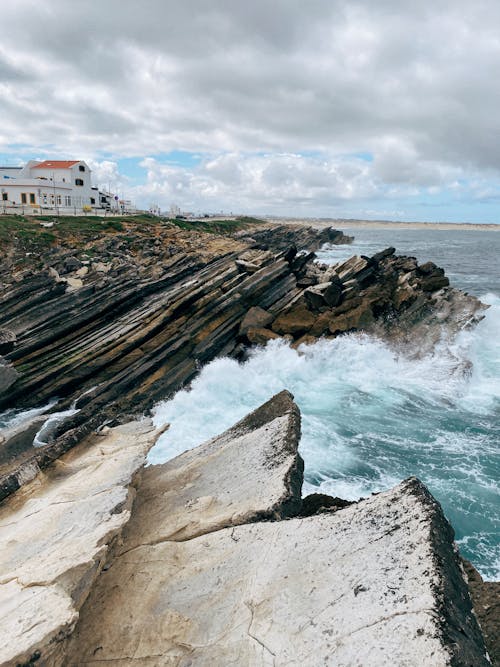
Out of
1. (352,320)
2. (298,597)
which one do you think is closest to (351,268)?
(352,320)

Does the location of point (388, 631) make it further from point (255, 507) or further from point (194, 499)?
point (194, 499)

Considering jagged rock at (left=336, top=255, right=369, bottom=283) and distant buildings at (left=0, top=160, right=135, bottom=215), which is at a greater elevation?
distant buildings at (left=0, top=160, right=135, bottom=215)

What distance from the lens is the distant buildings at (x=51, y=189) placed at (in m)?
65.5

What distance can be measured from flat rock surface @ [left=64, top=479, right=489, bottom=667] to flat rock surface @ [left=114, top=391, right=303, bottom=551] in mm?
339

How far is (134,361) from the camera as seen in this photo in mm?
20062

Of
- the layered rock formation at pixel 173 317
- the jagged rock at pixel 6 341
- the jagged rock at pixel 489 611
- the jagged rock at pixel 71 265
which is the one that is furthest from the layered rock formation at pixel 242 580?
the jagged rock at pixel 71 265

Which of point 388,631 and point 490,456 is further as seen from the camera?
point 490,456

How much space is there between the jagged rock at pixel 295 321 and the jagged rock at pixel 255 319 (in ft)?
2.38

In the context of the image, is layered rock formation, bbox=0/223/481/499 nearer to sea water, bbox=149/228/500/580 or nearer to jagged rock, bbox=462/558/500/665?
sea water, bbox=149/228/500/580

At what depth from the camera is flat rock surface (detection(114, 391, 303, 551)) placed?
6918mm

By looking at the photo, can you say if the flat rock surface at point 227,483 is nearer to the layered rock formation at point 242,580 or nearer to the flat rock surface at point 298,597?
the layered rock formation at point 242,580

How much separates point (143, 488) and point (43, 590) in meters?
3.17

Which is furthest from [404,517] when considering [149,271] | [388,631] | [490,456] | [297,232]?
[297,232]

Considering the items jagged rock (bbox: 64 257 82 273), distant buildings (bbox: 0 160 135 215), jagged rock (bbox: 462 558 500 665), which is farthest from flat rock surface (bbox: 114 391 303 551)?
distant buildings (bbox: 0 160 135 215)
